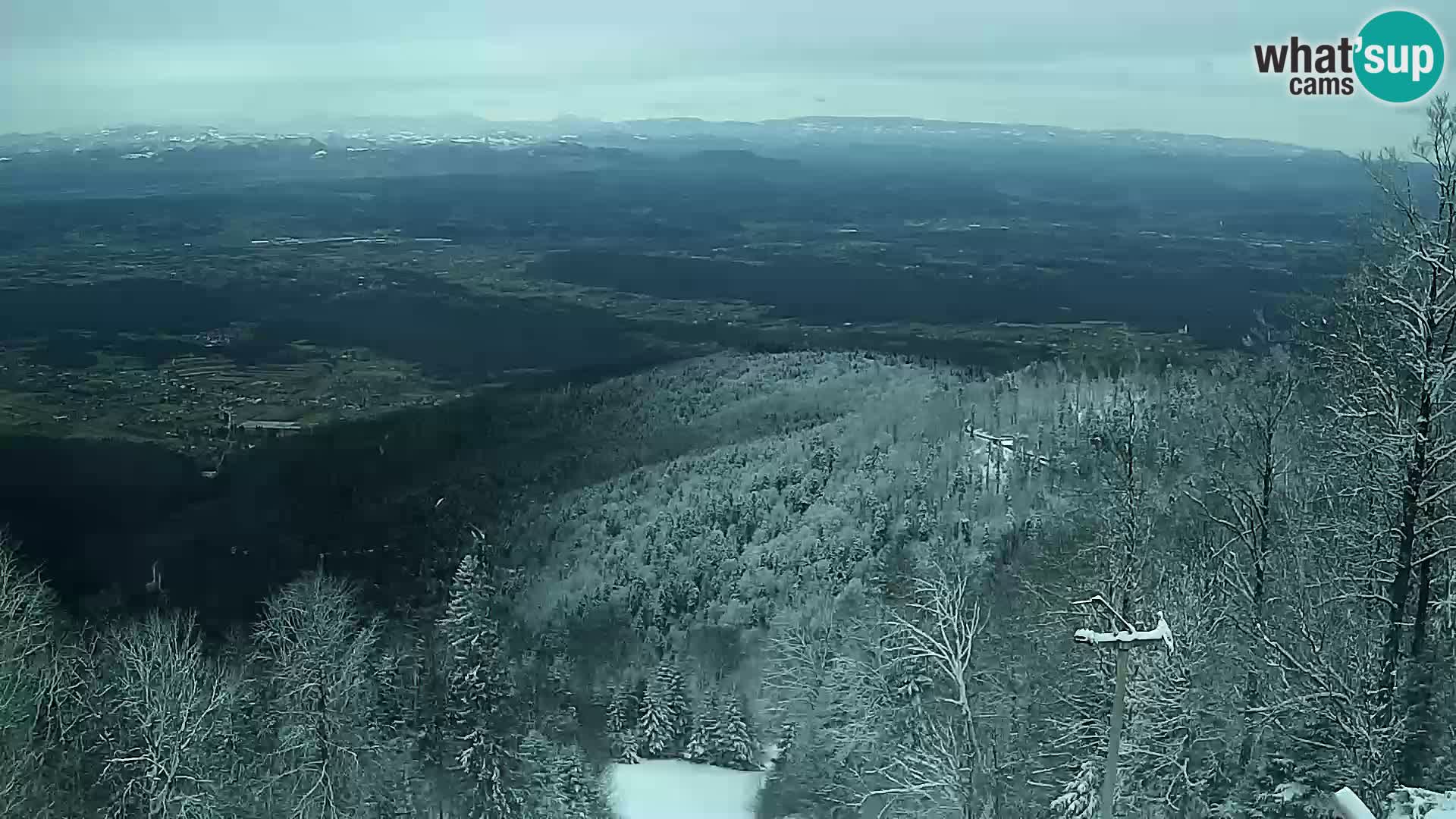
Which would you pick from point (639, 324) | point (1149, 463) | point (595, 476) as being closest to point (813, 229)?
point (639, 324)

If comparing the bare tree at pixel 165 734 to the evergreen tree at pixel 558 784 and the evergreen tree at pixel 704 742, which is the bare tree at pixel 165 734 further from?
the evergreen tree at pixel 704 742

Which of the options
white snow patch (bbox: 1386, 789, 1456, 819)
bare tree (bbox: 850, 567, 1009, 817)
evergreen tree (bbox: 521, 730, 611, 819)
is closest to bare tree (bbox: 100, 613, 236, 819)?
evergreen tree (bbox: 521, 730, 611, 819)

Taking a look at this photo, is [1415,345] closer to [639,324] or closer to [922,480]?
[922,480]

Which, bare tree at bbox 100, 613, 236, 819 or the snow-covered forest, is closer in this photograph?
the snow-covered forest

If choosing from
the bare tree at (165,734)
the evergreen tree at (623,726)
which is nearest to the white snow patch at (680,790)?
the evergreen tree at (623,726)

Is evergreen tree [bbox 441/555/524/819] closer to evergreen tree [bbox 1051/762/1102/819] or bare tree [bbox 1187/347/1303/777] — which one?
evergreen tree [bbox 1051/762/1102/819]

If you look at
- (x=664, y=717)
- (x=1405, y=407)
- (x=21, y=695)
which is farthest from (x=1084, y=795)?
(x=664, y=717)

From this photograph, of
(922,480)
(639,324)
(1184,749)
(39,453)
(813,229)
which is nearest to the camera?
(1184,749)
